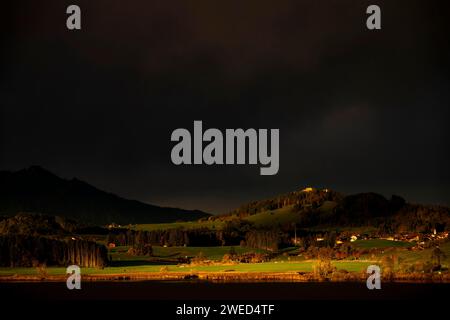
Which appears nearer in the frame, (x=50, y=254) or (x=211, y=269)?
(x=211, y=269)

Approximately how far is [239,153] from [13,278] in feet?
273
